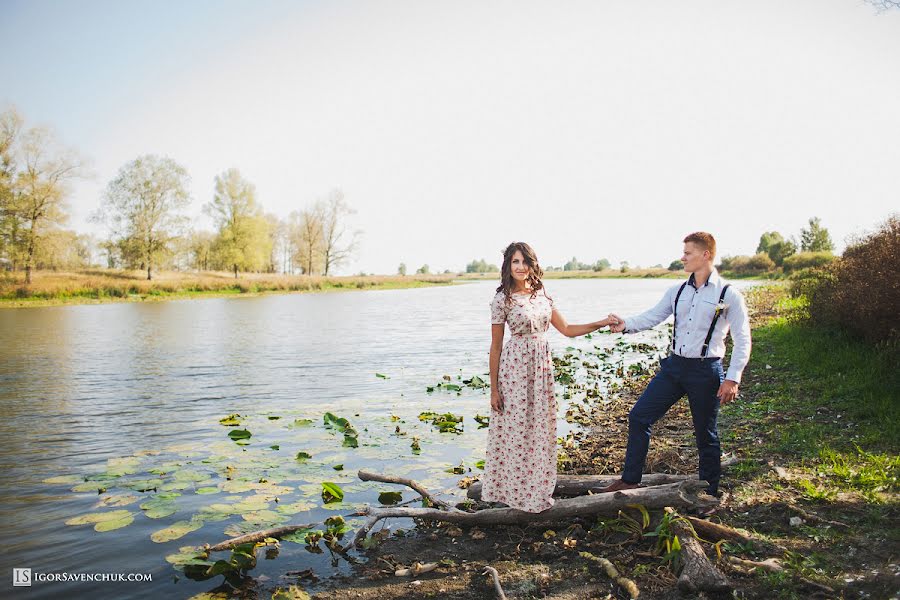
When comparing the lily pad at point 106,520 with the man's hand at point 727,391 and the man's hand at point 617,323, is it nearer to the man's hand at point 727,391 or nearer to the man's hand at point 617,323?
the man's hand at point 617,323

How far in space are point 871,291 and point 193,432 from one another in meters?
12.7

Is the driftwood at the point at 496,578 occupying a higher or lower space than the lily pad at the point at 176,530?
higher

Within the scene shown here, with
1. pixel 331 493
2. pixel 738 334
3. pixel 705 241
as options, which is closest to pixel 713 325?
pixel 738 334

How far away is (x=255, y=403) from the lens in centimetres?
1163

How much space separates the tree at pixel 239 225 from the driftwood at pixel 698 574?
62.5 metres

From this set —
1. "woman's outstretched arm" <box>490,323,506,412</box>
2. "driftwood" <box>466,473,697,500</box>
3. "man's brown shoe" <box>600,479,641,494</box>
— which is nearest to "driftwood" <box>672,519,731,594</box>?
"man's brown shoe" <box>600,479,641,494</box>

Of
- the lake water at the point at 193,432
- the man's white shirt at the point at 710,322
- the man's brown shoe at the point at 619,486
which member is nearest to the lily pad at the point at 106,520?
the lake water at the point at 193,432

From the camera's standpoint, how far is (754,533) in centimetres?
463

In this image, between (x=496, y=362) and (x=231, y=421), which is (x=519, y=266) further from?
(x=231, y=421)

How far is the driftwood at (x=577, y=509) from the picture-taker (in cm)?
494

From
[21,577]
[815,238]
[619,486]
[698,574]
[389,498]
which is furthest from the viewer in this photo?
[815,238]

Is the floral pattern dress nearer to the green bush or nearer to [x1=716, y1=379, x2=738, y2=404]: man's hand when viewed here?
[x1=716, y1=379, x2=738, y2=404]: man's hand

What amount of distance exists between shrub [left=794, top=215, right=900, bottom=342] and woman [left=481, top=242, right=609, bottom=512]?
768 centimetres

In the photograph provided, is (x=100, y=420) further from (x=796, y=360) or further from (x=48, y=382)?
(x=796, y=360)
